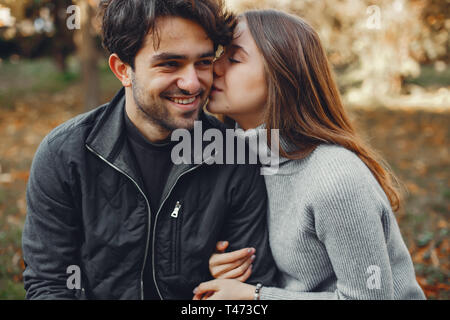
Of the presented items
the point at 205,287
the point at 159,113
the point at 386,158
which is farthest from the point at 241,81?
the point at 386,158

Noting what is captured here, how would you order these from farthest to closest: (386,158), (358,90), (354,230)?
1. (358,90)
2. (386,158)
3. (354,230)

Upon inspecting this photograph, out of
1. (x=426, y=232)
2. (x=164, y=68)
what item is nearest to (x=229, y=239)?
(x=164, y=68)

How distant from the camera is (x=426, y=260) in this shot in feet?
12.5

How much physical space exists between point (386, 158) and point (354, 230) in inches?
218

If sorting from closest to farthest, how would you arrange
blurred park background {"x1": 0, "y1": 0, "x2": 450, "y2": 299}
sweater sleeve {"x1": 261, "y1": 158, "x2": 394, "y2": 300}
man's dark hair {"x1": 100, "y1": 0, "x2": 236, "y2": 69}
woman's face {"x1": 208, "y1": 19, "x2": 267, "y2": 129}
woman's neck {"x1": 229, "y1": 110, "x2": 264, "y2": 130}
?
sweater sleeve {"x1": 261, "y1": 158, "x2": 394, "y2": 300} < man's dark hair {"x1": 100, "y1": 0, "x2": 236, "y2": 69} < woman's face {"x1": 208, "y1": 19, "x2": 267, "y2": 129} < woman's neck {"x1": 229, "y1": 110, "x2": 264, "y2": 130} < blurred park background {"x1": 0, "y1": 0, "x2": 450, "y2": 299}

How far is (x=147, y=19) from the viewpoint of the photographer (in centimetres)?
209

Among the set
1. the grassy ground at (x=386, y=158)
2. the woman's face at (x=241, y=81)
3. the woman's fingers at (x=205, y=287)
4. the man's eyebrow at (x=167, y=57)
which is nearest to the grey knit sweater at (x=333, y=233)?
the woman's fingers at (x=205, y=287)

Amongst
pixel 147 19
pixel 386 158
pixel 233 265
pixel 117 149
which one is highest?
pixel 147 19

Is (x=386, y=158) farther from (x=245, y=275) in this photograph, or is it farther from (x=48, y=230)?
(x=48, y=230)

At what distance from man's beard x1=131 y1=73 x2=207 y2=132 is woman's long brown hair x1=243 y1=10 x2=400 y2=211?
432mm

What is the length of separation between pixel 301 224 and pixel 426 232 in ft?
9.41

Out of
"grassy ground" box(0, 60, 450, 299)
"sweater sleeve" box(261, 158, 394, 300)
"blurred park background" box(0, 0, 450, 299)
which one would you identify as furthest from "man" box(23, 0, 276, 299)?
"grassy ground" box(0, 60, 450, 299)

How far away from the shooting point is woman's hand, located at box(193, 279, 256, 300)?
2123 mm

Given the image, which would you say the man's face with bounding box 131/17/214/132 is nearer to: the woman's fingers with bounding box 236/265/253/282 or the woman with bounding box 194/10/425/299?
the woman with bounding box 194/10/425/299
